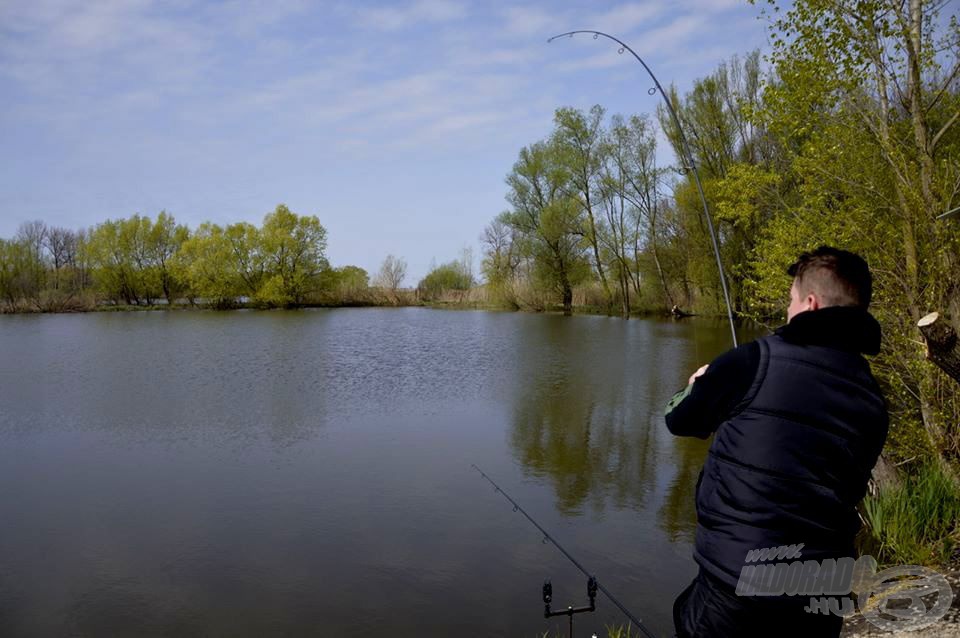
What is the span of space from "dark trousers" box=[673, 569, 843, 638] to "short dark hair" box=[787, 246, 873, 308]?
88 cm

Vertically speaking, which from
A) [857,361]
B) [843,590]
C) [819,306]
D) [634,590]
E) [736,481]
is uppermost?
[819,306]

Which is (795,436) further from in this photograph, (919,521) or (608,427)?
(608,427)

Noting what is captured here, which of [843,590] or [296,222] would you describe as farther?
[296,222]

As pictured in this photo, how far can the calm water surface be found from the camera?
4773mm

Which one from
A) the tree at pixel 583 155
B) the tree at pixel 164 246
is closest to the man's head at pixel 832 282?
the tree at pixel 583 155

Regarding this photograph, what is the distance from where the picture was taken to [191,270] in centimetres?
4681

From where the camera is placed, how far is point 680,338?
23.0 meters

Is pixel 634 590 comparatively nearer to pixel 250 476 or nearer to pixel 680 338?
pixel 250 476

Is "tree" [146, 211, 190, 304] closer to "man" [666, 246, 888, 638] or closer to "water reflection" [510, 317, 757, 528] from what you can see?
"water reflection" [510, 317, 757, 528]

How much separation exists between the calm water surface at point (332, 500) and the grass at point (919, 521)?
156 cm

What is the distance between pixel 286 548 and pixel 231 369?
436 inches

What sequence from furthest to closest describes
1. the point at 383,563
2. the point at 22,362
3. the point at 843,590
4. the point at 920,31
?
the point at 22,362
the point at 920,31
the point at 383,563
the point at 843,590

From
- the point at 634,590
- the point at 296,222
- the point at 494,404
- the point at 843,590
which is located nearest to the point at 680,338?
the point at 494,404

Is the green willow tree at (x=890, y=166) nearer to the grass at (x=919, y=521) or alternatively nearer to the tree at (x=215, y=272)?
the grass at (x=919, y=521)
